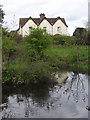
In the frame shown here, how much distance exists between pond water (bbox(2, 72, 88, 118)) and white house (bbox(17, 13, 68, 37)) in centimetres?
2289

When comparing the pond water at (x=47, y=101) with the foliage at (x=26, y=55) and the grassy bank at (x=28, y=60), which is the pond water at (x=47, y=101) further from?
the foliage at (x=26, y=55)

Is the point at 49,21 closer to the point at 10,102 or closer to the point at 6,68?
the point at 6,68

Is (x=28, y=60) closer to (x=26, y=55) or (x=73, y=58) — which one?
(x=26, y=55)

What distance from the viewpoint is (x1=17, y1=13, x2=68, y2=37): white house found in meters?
35.8

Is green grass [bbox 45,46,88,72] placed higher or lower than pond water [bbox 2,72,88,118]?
higher

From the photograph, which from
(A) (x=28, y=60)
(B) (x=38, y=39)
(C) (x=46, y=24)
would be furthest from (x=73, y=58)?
(C) (x=46, y=24)

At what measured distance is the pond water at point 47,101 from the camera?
29.2 feet

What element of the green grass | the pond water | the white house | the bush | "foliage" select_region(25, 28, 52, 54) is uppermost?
the white house

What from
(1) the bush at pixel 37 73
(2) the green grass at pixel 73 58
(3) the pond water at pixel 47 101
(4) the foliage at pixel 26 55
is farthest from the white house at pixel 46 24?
(3) the pond water at pixel 47 101

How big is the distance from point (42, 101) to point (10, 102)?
1361mm

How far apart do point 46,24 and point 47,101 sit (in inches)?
1042

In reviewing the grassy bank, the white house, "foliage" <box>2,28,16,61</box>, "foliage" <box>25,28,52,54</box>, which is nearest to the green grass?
the grassy bank

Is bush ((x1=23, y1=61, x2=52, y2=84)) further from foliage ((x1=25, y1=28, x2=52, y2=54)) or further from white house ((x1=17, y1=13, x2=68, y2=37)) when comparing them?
white house ((x1=17, y1=13, x2=68, y2=37))

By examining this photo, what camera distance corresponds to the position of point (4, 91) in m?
12.4
